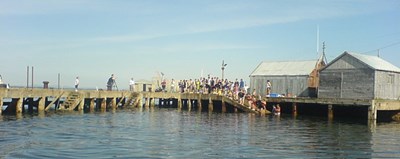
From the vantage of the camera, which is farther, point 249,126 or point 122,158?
point 249,126

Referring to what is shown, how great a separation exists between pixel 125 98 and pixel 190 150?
1263 inches

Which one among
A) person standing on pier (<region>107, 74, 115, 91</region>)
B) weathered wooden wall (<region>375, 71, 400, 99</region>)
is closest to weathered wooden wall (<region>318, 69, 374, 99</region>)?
weathered wooden wall (<region>375, 71, 400, 99</region>)

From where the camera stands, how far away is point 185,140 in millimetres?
20938

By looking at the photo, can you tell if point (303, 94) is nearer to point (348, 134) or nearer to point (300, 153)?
point (348, 134)

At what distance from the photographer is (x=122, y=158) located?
15.9m

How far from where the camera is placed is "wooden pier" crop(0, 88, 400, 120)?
1336 inches

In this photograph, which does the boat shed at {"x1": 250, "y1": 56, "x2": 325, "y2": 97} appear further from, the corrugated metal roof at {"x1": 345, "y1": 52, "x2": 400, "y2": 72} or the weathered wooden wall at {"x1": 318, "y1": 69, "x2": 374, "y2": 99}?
the corrugated metal roof at {"x1": 345, "y1": 52, "x2": 400, "y2": 72}

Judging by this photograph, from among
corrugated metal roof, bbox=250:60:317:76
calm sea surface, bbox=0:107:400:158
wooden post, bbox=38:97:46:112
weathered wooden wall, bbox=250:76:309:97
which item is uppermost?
corrugated metal roof, bbox=250:60:317:76

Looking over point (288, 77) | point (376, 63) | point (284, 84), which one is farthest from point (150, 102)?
point (376, 63)

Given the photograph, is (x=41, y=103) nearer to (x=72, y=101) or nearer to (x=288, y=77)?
(x=72, y=101)

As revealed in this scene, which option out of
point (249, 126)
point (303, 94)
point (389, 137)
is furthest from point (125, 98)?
point (389, 137)

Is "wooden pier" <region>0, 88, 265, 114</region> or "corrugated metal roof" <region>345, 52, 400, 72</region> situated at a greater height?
"corrugated metal roof" <region>345, 52, 400, 72</region>

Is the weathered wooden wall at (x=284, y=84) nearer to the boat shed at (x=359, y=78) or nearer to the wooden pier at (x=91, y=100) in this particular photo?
the boat shed at (x=359, y=78)

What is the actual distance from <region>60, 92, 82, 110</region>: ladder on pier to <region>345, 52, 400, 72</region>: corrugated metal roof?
919 inches
